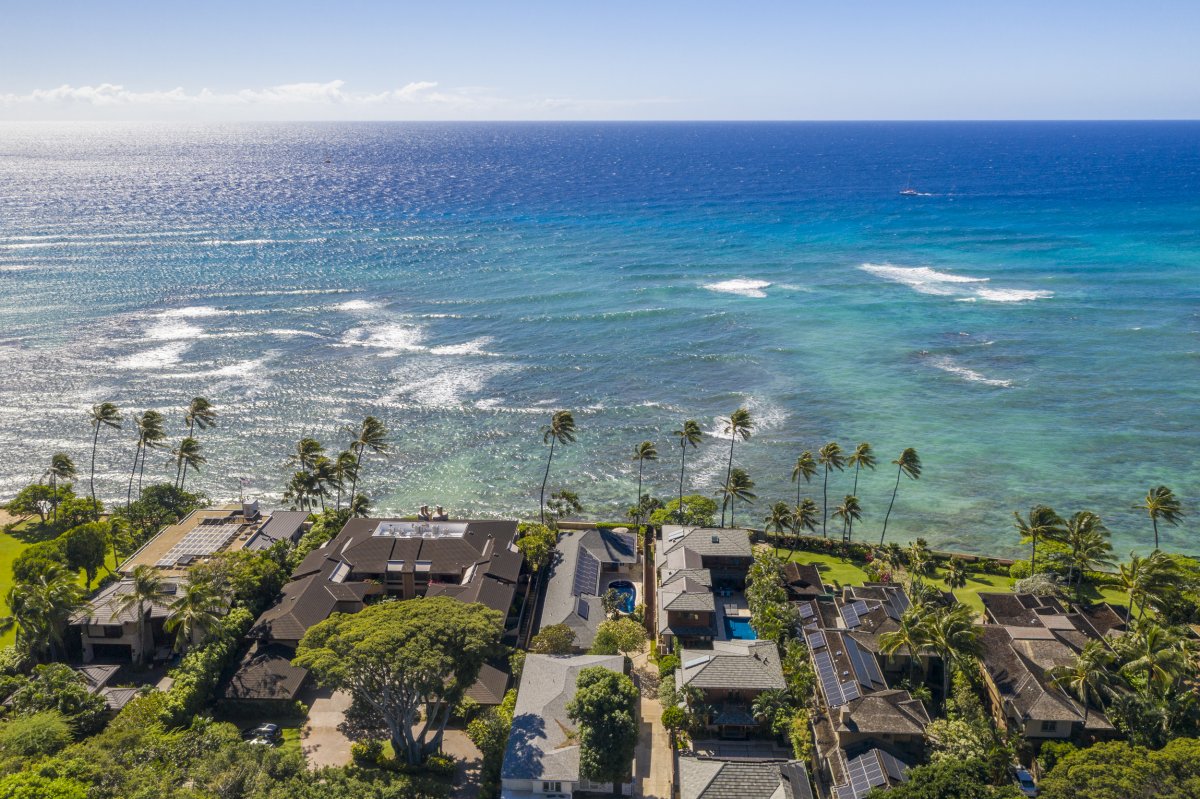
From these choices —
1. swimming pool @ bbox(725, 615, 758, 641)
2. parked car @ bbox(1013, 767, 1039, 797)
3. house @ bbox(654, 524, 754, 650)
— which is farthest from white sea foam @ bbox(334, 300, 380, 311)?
parked car @ bbox(1013, 767, 1039, 797)

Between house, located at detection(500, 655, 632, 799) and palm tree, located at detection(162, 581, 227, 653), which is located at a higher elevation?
palm tree, located at detection(162, 581, 227, 653)

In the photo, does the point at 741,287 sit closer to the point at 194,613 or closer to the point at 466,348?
the point at 466,348

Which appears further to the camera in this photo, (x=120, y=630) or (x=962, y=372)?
(x=962, y=372)

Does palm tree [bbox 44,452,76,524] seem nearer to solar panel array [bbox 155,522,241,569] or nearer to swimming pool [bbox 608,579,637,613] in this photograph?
solar panel array [bbox 155,522,241,569]

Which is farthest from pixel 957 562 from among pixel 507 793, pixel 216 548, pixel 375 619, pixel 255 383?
pixel 255 383

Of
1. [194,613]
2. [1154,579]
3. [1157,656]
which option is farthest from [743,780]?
[194,613]

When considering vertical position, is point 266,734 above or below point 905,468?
below
